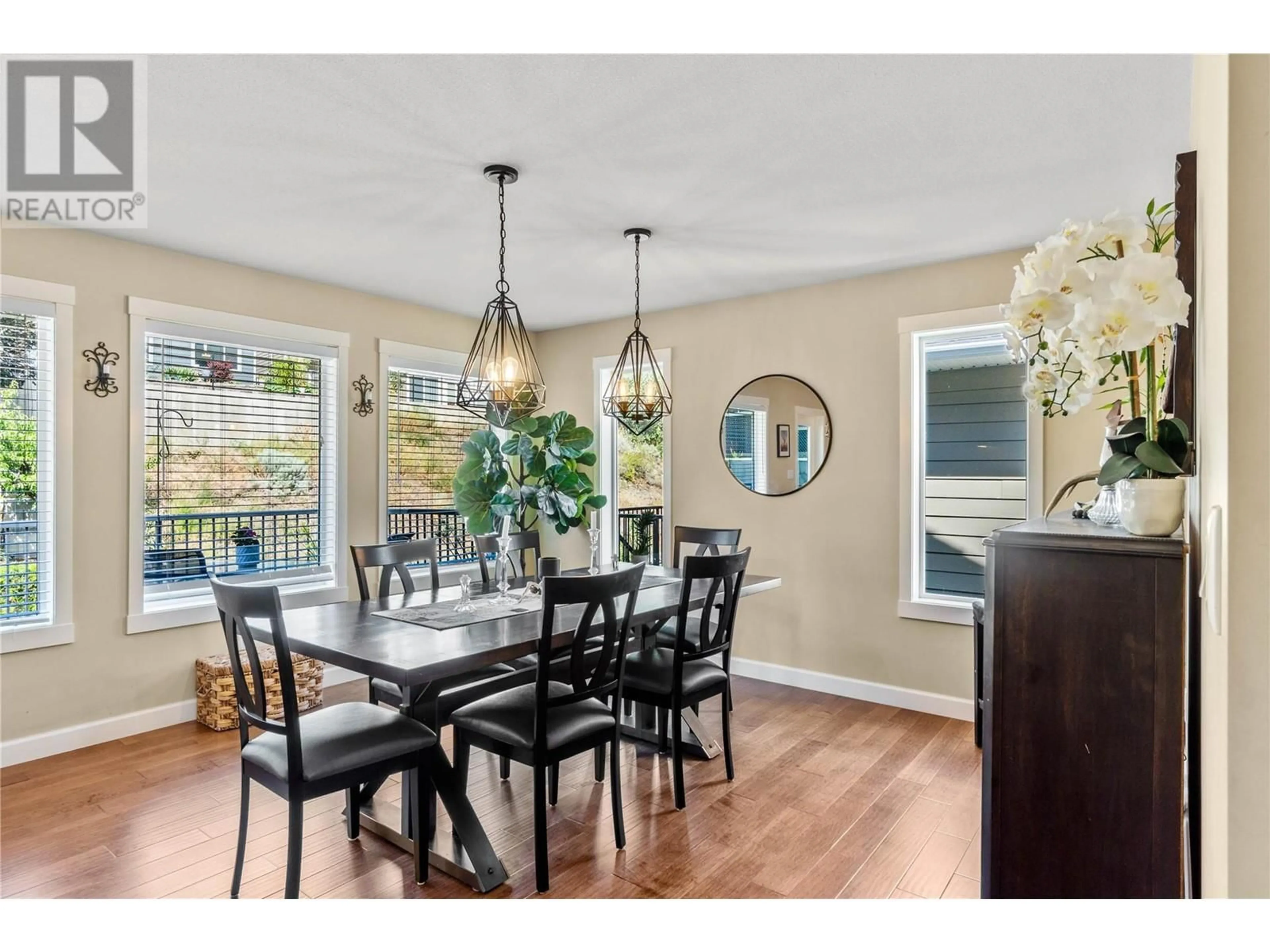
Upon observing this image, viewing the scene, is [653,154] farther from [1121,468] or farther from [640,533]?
[640,533]

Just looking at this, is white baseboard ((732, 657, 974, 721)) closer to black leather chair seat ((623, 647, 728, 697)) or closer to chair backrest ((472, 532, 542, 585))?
black leather chair seat ((623, 647, 728, 697))

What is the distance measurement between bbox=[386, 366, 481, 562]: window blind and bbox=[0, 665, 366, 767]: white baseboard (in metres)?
1.58

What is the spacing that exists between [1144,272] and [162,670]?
14.7 ft

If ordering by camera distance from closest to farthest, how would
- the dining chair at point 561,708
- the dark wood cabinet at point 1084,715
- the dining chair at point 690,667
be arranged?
the dark wood cabinet at point 1084,715, the dining chair at point 561,708, the dining chair at point 690,667

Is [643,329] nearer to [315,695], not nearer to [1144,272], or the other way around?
[315,695]

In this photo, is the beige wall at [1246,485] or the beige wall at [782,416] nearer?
the beige wall at [1246,485]

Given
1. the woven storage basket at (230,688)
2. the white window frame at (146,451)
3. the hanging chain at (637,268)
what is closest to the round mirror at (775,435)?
the hanging chain at (637,268)

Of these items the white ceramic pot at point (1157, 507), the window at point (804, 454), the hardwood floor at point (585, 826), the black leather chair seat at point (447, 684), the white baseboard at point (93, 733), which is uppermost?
the window at point (804, 454)

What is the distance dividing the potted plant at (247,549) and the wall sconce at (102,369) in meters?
1.00

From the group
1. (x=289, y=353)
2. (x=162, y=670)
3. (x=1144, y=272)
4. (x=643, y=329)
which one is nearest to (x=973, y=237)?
(x=643, y=329)

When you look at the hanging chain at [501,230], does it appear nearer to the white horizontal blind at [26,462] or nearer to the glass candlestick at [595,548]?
the glass candlestick at [595,548]

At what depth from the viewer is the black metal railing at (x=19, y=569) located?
3.29 meters

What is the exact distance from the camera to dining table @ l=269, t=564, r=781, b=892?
2154 mm

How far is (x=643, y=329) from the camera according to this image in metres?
5.24
